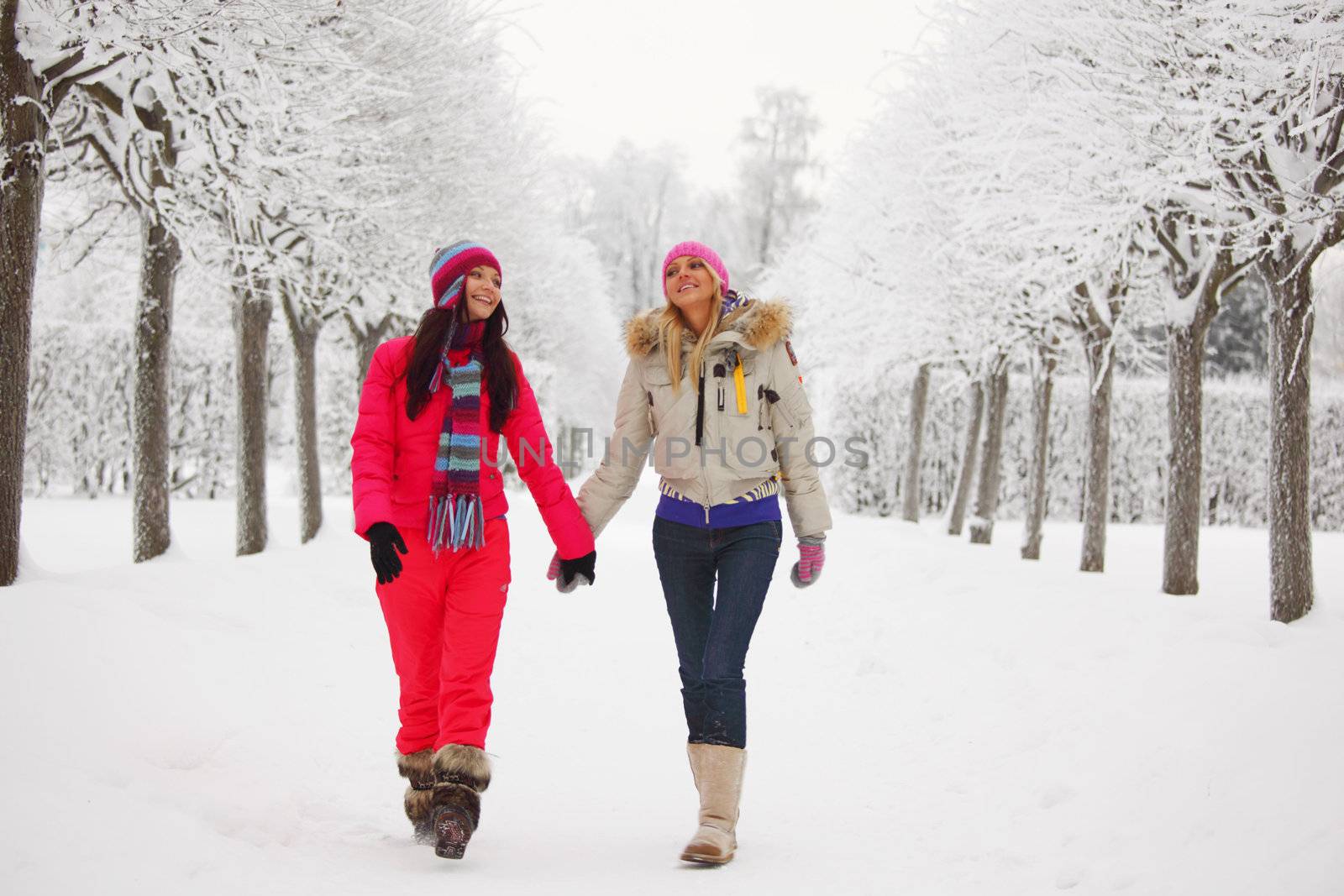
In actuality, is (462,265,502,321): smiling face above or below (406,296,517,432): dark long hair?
above

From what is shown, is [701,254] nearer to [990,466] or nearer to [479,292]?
[479,292]

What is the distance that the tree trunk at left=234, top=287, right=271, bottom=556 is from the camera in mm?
8656

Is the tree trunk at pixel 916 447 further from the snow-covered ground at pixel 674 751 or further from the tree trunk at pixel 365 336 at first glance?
the tree trunk at pixel 365 336

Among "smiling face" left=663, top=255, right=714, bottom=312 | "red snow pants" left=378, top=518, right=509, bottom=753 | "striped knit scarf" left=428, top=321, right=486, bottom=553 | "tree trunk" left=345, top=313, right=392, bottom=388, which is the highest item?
"tree trunk" left=345, top=313, right=392, bottom=388

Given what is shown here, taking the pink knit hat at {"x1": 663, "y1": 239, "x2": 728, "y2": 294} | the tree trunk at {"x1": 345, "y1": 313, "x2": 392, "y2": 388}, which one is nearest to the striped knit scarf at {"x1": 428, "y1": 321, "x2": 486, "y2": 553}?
the pink knit hat at {"x1": 663, "y1": 239, "x2": 728, "y2": 294}

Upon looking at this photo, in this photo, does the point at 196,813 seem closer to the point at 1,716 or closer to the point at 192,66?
the point at 1,716

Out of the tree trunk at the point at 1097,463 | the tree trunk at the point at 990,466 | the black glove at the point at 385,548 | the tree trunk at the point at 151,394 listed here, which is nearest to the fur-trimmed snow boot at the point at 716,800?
the black glove at the point at 385,548

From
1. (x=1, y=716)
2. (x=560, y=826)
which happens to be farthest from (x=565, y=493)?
(x=1, y=716)

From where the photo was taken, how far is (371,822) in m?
3.41

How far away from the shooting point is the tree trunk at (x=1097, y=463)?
8.84 meters

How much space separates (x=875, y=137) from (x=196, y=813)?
11704 mm

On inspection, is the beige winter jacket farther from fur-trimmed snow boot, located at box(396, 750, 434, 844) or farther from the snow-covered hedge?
the snow-covered hedge

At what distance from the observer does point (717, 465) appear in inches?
132

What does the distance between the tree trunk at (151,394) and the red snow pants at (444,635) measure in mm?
4824
